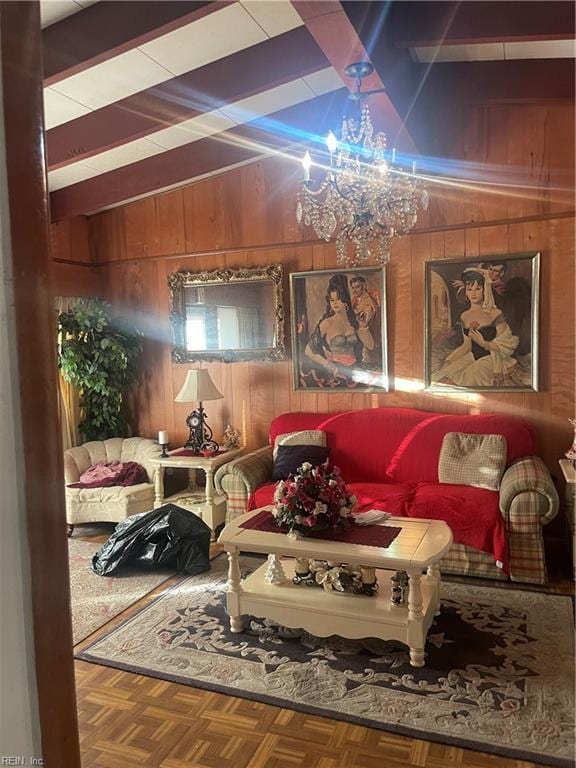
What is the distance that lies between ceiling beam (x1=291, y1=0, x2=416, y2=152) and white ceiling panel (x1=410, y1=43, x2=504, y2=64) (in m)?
0.45

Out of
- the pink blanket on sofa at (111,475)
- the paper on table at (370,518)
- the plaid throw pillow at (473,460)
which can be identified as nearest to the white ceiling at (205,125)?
the pink blanket on sofa at (111,475)

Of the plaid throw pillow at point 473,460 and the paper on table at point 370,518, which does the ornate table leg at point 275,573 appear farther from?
the plaid throw pillow at point 473,460

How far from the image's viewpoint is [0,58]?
58 centimetres

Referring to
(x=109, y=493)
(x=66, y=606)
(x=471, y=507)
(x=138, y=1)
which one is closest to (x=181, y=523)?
(x=109, y=493)

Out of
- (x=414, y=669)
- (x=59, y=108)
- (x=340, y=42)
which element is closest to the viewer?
(x=340, y=42)

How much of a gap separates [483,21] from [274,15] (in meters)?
1.03

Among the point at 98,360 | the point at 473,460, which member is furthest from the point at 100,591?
the point at 473,460

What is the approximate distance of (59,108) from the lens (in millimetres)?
3496

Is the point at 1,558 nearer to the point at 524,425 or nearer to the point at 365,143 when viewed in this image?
the point at 365,143

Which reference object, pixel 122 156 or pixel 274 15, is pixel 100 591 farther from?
pixel 274 15

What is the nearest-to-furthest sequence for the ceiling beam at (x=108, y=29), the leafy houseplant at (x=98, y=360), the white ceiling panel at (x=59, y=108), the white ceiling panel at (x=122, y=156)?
1. the ceiling beam at (x=108, y=29)
2. the white ceiling panel at (x=59, y=108)
3. the white ceiling panel at (x=122, y=156)
4. the leafy houseplant at (x=98, y=360)

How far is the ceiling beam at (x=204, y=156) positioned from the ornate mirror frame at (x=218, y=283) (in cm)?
88

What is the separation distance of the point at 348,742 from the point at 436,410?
278 cm

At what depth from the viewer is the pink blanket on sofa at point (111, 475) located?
4.75m
